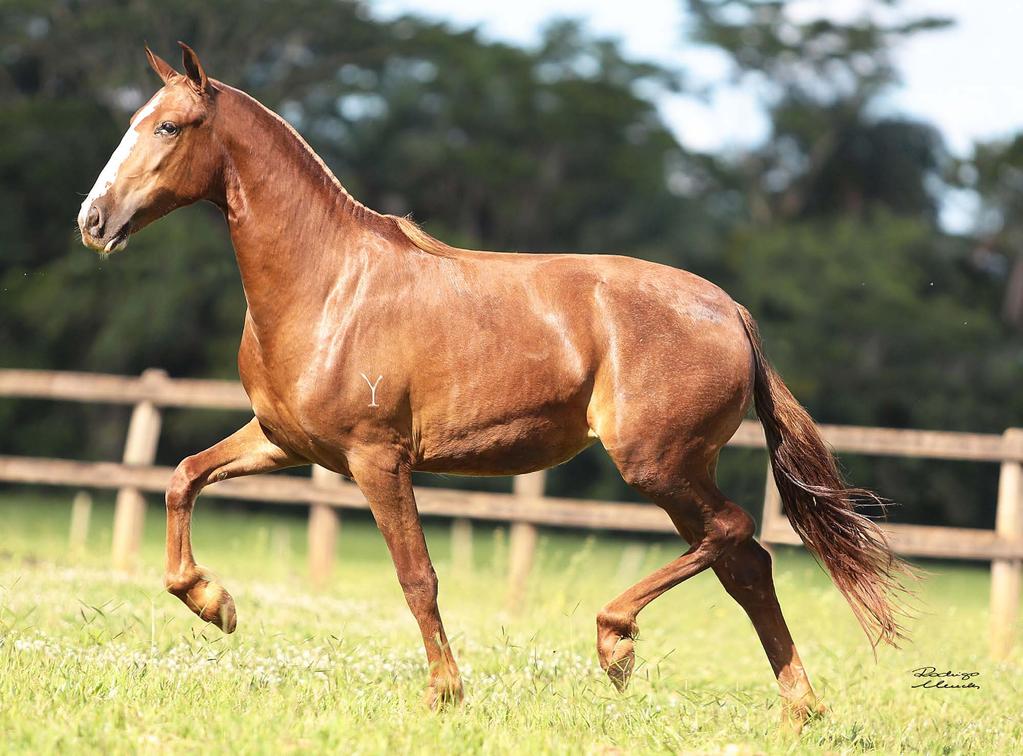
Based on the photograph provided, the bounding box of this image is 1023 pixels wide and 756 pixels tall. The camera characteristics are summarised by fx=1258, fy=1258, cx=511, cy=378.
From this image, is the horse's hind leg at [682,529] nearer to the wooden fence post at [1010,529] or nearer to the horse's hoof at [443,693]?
the horse's hoof at [443,693]

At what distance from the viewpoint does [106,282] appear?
74.6ft

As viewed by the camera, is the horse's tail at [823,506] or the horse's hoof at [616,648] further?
the horse's tail at [823,506]

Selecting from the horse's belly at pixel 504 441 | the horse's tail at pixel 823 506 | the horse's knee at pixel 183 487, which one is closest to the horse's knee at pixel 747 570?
the horse's tail at pixel 823 506

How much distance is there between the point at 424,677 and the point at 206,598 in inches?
41.5

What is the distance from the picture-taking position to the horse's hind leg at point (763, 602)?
482cm

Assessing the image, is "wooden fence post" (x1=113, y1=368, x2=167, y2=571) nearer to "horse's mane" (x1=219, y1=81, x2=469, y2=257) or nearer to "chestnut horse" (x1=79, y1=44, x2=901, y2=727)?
"chestnut horse" (x1=79, y1=44, x2=901, y2=727)

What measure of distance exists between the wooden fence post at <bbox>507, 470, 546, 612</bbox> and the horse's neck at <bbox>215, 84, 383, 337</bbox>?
13.9ft

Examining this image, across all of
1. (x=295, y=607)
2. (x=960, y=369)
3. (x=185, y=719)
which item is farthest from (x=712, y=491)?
(x=960, y=369)

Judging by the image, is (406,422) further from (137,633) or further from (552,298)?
(137,633)

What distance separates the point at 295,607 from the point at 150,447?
2.93m

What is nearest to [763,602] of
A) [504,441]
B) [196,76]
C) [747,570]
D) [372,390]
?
[747,570]

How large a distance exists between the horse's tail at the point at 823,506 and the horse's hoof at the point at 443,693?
155 centimetres

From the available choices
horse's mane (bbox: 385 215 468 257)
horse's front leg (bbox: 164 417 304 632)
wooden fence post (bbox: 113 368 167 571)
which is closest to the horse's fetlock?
horse's front leg (bbox: 164 417 304 632)

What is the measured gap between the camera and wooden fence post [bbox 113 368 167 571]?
374 inches
